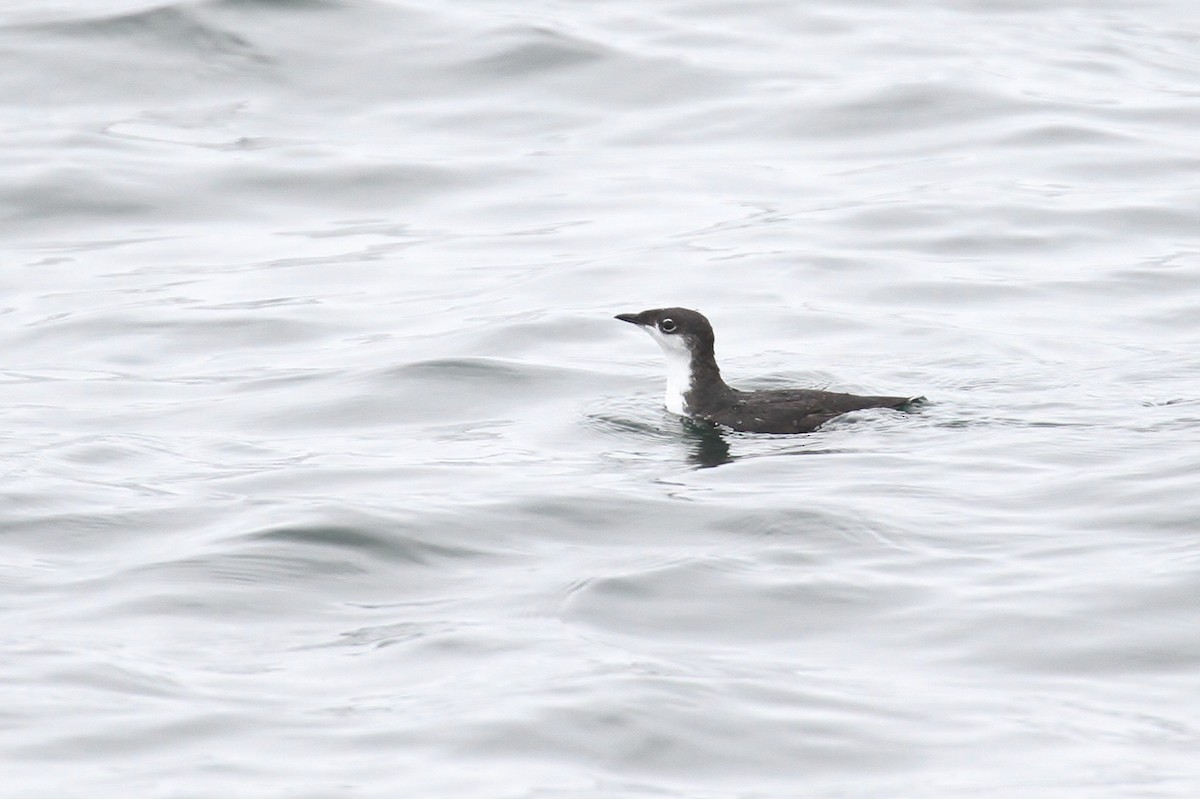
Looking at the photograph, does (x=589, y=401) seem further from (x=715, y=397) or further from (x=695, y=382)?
(x=715, y=397)

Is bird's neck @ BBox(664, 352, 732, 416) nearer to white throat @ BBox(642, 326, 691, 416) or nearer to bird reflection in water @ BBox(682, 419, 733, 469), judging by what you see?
white throat @ BBox(642, 326, 691, 416)

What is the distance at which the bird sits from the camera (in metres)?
12.5

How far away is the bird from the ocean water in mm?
130

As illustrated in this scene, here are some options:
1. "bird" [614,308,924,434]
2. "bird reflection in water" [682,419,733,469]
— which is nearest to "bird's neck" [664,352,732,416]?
"bird" [614,308,924,434]

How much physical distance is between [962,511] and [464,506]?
2.62m

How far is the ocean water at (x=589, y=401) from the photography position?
317 inches

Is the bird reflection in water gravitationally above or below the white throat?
below

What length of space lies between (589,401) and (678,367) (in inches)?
38.8

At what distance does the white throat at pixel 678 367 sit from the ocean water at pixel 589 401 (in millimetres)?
173

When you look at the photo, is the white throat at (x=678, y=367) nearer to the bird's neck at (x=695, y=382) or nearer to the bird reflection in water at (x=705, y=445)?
the bird's neck at (x=695, y=382)

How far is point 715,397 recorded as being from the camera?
1298cm

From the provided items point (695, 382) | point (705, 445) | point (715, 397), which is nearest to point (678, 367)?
point (695, 382)

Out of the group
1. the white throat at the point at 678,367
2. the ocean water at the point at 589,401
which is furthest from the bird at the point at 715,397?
the ocean water at the point at 589,401

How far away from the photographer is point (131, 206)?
20.0m
